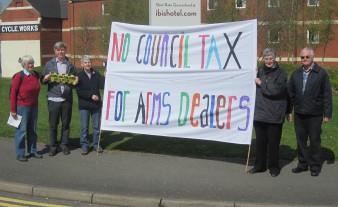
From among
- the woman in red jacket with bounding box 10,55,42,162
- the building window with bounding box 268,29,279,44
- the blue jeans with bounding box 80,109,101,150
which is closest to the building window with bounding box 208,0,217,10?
the building window with bounding box 268,29,279,44

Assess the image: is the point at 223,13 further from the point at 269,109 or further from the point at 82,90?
the point at 269,109

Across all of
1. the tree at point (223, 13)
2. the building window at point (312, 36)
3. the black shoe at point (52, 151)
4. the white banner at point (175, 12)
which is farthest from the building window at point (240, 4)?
the black shoe at point (52, 151)

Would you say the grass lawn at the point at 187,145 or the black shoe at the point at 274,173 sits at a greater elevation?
the black shoe at the point at 274,173

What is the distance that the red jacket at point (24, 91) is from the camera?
287 inches

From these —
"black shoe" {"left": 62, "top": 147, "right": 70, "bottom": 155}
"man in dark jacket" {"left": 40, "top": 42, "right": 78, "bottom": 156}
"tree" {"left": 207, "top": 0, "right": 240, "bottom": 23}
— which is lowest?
"black shoe" {"left": 62, "top": 147, "right": 70, "bottom": 155}

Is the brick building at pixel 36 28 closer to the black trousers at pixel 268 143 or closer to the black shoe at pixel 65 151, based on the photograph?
the black shoe at pixel 65 151

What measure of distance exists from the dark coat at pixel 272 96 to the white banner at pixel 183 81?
0.52ft

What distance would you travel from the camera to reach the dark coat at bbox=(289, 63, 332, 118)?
6.44 m

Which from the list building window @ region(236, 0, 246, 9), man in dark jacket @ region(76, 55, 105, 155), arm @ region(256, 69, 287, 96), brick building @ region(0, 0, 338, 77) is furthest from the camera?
brick building @ region(0, 0, 338, 77)

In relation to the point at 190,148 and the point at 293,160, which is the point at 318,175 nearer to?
the point at 293,160

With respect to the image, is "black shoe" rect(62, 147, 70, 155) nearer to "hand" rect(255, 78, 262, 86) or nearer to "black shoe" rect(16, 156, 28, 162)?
"black shoe" rect(16, 156, 28, 162)

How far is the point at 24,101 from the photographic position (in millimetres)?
7371

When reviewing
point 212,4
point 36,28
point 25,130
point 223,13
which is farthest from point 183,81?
point 36,28

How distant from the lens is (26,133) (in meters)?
7.70
